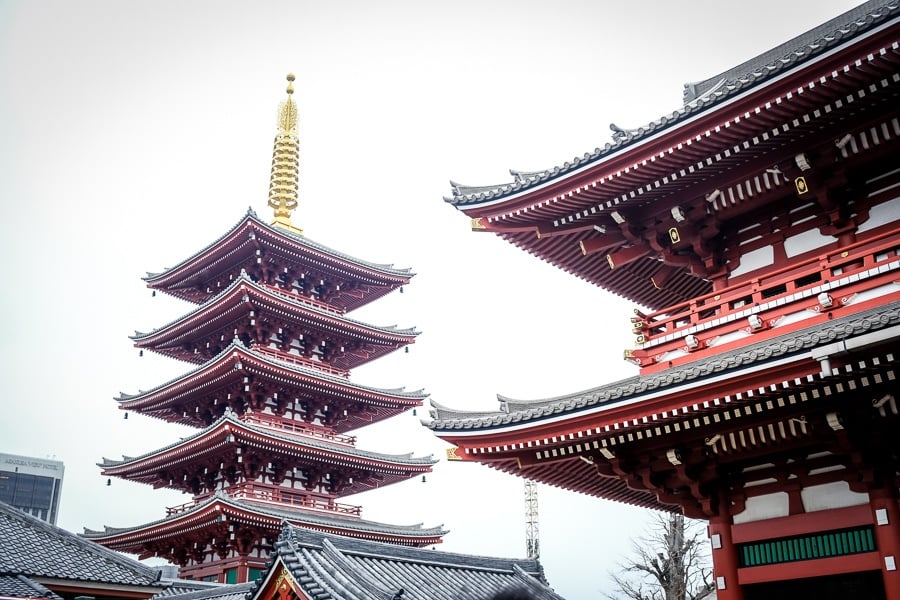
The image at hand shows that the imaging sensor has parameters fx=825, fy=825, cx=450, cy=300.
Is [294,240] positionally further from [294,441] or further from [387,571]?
[387,571]

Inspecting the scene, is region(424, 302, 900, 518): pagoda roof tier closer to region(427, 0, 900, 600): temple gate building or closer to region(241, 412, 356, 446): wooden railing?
region(427, 0, 900, 600): temple gate building

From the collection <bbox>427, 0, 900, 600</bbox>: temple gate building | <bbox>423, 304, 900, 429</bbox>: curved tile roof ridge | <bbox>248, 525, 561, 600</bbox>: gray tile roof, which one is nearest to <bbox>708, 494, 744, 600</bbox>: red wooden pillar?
<bbox>427, 0, 900, 600</bbox>: temple gate building

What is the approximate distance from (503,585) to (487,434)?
459 cm

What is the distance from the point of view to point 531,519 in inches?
2467

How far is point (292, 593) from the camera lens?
13.2 meters

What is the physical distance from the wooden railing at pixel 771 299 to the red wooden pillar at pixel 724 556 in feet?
8.11

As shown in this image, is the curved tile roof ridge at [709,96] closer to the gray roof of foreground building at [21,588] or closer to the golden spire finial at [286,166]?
the gray roof of foreground building at [21,588]

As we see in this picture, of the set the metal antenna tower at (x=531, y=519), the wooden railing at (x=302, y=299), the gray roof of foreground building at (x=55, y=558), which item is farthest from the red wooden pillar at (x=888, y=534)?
the metal antenna tower at (x=531, y=519)

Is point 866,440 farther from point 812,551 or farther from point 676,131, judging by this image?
point 676,131

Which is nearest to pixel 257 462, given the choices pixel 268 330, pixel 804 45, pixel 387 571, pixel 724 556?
pixel 268 330

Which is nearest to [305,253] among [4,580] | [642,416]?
[4,580]

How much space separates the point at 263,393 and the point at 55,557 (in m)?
14.0

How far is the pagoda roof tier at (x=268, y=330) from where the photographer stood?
32.5 meters

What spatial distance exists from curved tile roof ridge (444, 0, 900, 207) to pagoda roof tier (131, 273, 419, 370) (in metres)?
19.1
